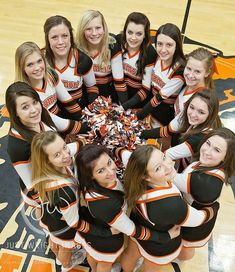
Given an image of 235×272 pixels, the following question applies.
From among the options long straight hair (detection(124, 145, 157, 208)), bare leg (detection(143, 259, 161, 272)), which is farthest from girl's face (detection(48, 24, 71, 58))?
bare leg (detection(143, 259, 161, 272))

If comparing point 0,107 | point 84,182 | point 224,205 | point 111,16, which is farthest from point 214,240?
point 111,16

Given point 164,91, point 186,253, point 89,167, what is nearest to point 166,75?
point 164,91

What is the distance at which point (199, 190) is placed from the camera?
1.79m

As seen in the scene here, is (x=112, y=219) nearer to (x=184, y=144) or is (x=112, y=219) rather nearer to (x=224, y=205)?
(x=184, y=144)

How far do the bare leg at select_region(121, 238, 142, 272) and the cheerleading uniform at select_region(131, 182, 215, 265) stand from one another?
0.51 feet

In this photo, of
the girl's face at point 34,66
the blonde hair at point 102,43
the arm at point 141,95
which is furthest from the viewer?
the arm at point 141,95

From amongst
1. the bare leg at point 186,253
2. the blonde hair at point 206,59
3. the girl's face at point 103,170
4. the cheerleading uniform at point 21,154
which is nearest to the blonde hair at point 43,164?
the cheerleading uniform at point 21,154

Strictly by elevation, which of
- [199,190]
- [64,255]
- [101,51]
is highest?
[101,51]

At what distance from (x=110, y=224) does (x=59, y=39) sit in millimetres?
1262

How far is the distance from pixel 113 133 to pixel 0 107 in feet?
6.25

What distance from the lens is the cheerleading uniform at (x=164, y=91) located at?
2.37 metres

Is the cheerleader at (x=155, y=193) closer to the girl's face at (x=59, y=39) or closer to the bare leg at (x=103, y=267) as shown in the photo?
the bare leg at (x=103, y=267)

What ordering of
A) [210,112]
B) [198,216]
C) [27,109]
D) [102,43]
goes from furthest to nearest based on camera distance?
[102,43]
[210,112]
[27,109]
[198,216]

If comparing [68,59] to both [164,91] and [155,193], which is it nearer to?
[164,91]
